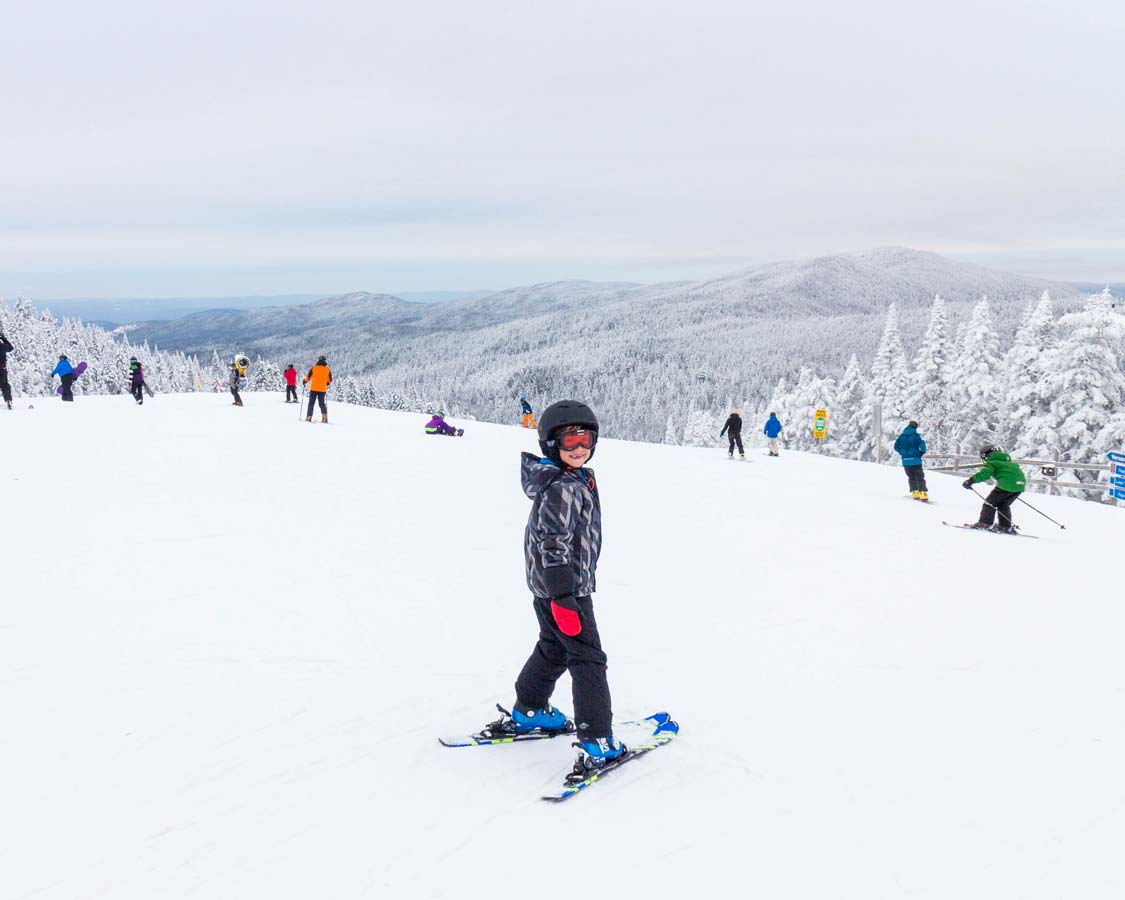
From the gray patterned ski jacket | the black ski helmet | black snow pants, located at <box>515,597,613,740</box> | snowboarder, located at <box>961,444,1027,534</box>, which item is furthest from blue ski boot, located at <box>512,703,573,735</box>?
snowboarder, located at <box>961,444,1027,534</box>

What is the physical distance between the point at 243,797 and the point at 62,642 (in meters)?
2.95

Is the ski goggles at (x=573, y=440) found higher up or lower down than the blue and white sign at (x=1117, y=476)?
higher up

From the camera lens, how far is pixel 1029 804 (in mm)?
3516

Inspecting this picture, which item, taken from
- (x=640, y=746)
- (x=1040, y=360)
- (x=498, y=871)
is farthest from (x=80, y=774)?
(x=1040, y=360)

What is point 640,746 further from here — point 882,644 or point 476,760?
point 882,644

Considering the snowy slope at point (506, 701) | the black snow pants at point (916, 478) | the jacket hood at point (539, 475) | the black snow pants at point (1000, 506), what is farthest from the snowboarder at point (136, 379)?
the black snow pants at point (1000, 506)

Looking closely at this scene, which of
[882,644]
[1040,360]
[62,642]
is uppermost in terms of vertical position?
[1040,360]

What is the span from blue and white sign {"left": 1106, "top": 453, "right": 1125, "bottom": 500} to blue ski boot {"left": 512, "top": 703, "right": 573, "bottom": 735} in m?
17.9

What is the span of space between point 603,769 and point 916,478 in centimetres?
1285

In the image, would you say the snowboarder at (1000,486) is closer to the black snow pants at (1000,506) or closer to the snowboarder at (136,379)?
the black snow pants at (1000,506)

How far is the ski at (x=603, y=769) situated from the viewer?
11.5ft

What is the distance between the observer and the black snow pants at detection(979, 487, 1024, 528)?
36.8 feet

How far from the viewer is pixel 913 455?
13906 millimetres

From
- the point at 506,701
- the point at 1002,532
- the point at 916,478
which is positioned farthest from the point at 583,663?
the point at 916,478
